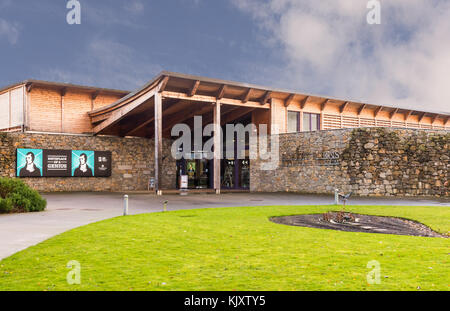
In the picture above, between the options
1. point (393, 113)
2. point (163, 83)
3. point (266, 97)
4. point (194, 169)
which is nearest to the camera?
point (163, 83)

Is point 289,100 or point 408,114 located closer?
point 289,100

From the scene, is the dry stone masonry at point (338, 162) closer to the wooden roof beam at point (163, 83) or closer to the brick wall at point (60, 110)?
the brick wall at point (60, 110)

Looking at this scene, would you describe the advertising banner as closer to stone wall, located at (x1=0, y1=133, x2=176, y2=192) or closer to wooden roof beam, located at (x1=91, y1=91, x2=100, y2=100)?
stone wall, located at (x1=0, y1=133, x2=176, y2=192)

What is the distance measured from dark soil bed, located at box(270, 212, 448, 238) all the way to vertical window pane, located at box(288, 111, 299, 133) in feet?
54.2

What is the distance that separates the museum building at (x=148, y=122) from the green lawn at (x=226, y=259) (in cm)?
1453

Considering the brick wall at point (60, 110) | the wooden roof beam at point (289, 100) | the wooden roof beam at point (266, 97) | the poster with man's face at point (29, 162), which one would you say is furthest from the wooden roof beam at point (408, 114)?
the poster with man's face at point (29, 162)

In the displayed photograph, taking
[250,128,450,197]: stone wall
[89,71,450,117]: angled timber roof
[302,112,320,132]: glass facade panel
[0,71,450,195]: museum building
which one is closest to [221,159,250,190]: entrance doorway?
[0,71,450,195]: museum building

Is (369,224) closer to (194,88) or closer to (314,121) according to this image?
(194,88)

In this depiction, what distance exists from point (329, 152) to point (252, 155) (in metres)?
6.20

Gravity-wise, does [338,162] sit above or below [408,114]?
below

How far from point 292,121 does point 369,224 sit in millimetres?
18494

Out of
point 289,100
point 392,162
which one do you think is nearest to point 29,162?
point 289,100

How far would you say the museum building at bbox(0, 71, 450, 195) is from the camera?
77.8 ft

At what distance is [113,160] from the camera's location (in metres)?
28.4
